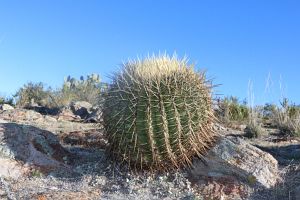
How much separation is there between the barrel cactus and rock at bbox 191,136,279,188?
0.16 metres

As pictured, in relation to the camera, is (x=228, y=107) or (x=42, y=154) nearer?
(x=42, y=154)

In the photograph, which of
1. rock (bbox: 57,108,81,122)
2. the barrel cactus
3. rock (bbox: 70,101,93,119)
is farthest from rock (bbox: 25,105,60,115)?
the barrel cactus

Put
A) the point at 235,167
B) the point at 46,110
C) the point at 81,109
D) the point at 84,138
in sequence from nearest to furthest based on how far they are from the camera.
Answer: the point at 235,167 < the point at 84,138 < the point at 81,109 < the point at 46,110

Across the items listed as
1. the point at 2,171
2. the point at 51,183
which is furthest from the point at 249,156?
the point at 2,171

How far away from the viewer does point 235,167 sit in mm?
5793

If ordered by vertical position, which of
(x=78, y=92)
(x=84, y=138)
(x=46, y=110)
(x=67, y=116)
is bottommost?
(x=84, y=138)

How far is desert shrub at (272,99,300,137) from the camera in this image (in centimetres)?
973

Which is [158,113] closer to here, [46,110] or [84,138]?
[84,138]

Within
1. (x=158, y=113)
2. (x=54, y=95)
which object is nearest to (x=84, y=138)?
(x=158, y=113)

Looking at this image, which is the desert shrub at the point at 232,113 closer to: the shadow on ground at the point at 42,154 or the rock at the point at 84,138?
the rock at the point at 84,138

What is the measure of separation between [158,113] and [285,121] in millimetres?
5504

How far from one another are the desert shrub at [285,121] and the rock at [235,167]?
12.6ft

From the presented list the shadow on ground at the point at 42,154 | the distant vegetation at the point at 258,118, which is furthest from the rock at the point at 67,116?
the shadow on ground at the point at 42,154

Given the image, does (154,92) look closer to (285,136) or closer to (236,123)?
(285,136)
